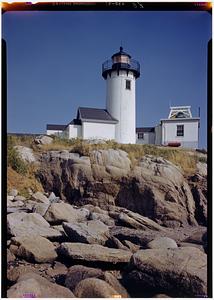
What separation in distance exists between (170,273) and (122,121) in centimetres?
121

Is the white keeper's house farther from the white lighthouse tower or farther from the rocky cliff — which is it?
the rocky cliff

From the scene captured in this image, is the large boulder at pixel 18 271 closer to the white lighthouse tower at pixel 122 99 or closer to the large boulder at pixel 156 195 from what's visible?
the large boulder at pixel 156 195

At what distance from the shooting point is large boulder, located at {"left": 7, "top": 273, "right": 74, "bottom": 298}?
201 centimetres

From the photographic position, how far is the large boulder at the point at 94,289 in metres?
2.04

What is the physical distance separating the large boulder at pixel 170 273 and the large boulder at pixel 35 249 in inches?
25.6

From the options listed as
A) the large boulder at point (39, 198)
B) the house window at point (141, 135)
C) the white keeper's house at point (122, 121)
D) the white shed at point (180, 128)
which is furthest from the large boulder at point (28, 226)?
the white shed at point (180, 128)

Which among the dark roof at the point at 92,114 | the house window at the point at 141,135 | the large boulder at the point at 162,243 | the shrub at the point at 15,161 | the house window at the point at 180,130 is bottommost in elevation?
the large boulder at the point at 162,243

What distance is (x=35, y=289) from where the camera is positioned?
2.03 metres

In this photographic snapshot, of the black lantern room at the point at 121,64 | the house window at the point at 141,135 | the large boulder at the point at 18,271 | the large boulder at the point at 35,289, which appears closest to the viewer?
the large boulder at the point at 35,289

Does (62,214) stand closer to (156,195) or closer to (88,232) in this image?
(88,232)

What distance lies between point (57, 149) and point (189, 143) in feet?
3.67

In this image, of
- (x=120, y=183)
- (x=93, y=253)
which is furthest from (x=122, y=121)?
(x=93, y=253)

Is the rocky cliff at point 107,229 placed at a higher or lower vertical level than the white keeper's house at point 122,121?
lower

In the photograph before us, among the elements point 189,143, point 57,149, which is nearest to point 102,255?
point 57,149
